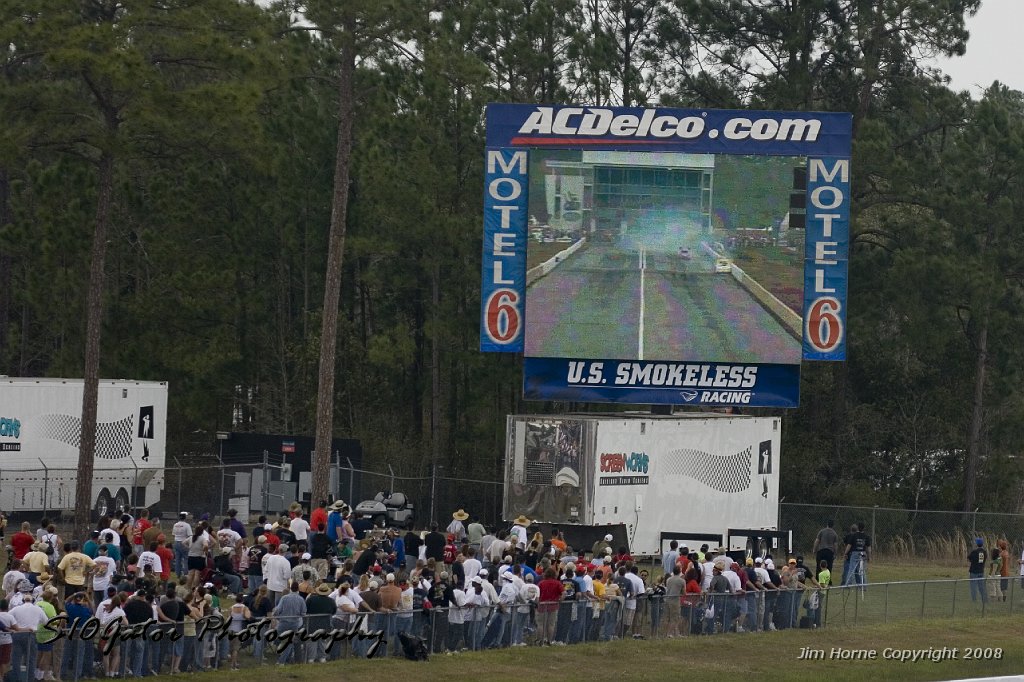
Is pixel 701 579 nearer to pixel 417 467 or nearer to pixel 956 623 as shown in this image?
pixel 956 623

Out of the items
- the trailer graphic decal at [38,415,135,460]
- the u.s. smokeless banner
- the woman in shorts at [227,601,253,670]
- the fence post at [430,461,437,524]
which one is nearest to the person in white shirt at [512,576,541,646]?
the woman in shorts at [227,601,253,670]

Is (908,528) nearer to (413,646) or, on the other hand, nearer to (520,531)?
(520,531)

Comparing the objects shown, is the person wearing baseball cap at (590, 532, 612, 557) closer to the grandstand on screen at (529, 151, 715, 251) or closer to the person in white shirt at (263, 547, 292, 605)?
the grandstand on screen at (529, 151, 715, 251)

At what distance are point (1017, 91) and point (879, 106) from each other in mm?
68042

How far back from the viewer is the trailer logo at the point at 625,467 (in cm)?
3525

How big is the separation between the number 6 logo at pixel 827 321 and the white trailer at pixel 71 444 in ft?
50.9

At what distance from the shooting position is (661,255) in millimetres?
38031

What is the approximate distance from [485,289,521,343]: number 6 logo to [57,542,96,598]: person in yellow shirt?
15842mm

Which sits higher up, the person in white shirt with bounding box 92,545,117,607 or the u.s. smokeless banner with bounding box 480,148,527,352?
the u.s. smokeless banner with bounding box 480,148,527,352

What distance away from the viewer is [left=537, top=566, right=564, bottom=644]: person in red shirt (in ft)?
80.8

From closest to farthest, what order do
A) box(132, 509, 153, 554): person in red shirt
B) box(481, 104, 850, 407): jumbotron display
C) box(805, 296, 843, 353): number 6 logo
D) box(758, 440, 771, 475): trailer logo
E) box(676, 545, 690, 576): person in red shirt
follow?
box(676, 545, 690, 576): person in red shirt, box(132, 509, 153, 554): person in red shirt, box(481, 104, 850, 407): jumbotron display, box(805, 296, 843, 353): number 6 logo, box(758, 440, 771, 475): trailer logo

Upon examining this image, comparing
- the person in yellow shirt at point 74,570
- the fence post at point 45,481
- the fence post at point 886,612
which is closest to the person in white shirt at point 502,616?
the person in yellow shirt at point 74,570

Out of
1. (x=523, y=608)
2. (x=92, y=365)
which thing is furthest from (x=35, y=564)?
(x=92, y=365)

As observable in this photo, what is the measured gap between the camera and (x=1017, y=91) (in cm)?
11550
